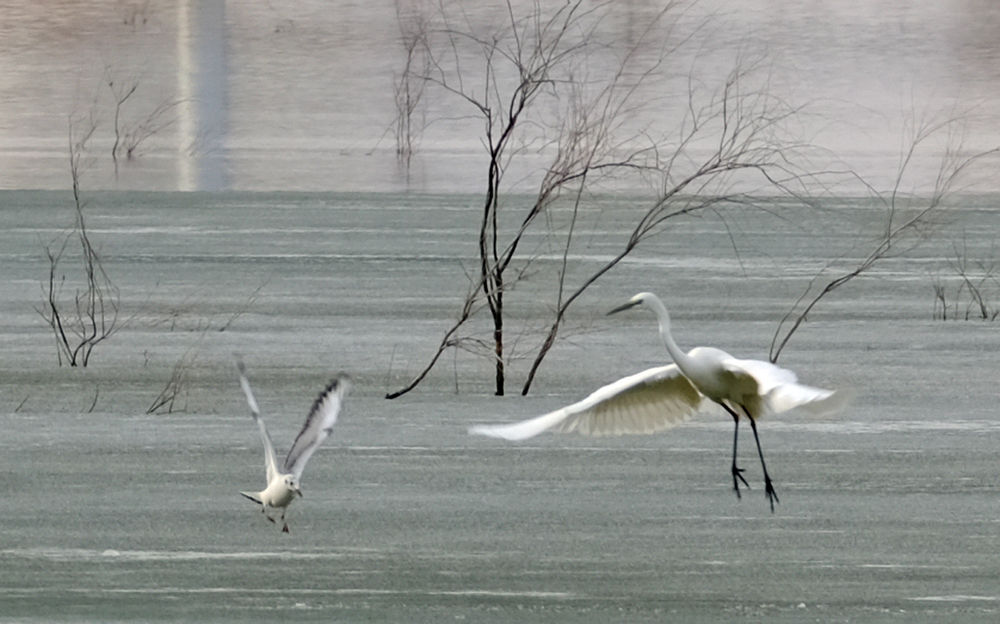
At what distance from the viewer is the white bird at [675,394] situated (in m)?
6.02

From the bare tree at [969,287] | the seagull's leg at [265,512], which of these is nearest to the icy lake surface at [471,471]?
the seagull's leg at [265,512]

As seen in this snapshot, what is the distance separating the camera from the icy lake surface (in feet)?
17.8

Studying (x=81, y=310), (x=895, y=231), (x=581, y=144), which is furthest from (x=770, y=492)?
(x=581, y=144)

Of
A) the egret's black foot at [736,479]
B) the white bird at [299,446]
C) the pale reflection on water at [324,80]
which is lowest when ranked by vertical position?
the pale reflection on water at [324,80]

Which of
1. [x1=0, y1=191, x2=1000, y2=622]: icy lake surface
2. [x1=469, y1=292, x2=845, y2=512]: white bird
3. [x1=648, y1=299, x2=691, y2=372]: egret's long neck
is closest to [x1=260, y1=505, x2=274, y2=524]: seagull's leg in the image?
[x1=0, y1=191, x2=1000, y2=622]: icy lake surface

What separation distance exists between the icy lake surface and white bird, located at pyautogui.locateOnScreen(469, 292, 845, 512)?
0.76 ft

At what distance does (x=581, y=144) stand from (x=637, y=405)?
303 inches

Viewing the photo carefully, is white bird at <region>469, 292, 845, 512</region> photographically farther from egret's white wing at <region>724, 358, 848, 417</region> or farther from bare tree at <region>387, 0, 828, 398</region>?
bare tree at <region>387, 0, 828, 398</region>

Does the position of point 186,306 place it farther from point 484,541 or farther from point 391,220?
point 484,541

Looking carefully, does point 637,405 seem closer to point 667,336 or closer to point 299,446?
point 667,336

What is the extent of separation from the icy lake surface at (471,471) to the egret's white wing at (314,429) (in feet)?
0.98

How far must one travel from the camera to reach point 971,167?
2048cm

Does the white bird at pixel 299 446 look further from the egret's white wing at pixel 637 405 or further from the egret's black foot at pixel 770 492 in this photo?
the egret's black foot at pixel 770 492

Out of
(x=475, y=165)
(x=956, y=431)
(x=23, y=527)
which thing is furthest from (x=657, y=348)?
(x=475, y=165)
